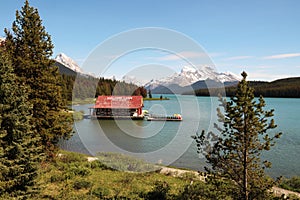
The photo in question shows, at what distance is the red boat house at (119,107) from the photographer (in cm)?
5406

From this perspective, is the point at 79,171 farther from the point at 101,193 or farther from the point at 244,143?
the point at 244,143

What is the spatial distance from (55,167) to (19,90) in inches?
325

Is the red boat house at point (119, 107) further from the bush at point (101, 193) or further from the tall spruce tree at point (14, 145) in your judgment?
the tall spruce tree at point (14, 145)

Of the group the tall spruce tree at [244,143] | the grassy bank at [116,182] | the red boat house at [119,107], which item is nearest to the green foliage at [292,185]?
the grassy bank at [116,182]

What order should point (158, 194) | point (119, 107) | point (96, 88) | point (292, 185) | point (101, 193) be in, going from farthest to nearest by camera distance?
point (96, 88)
point (119, 107)
point (292, 185)
point (101, 193)
point (158, 194)

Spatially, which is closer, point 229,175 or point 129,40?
point 229,175

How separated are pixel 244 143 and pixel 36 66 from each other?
1295cm

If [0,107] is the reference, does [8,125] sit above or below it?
below

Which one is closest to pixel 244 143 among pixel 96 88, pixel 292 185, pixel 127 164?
pixel 292 185

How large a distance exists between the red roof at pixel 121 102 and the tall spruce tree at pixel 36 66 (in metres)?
38.3

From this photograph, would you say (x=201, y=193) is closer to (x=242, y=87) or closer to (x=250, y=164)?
(x=250, y=164)

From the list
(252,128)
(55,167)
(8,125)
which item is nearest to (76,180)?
(55,167)

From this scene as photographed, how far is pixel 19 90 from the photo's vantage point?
34.6 feet

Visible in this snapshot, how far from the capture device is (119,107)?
183 feet
